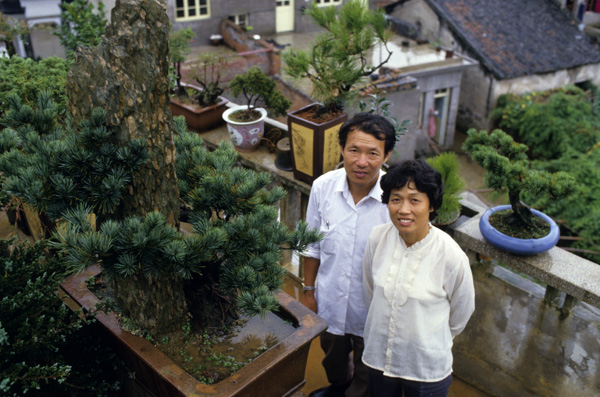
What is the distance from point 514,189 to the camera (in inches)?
97.1

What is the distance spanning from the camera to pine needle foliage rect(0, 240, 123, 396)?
1702mm

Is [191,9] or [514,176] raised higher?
[514,176]

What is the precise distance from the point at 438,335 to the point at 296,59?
191cm

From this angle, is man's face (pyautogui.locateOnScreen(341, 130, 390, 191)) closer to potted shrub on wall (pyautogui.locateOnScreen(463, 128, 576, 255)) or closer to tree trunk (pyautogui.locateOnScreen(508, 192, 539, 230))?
potted shrub on wall (pyautogui.locateOnScreen(463, 128, 576, 255))

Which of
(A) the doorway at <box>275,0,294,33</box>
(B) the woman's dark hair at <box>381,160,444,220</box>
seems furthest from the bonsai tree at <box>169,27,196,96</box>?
(A) the doorway at <box>275,0,294,33</box>

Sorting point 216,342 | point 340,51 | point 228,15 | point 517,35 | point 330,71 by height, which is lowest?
point 517,35

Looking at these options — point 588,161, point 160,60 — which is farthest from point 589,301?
point 588,161

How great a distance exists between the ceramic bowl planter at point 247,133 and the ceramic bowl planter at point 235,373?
173 cm

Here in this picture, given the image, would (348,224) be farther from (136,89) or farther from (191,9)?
(191,9)

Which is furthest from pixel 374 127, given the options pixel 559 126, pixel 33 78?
pixel 559 126

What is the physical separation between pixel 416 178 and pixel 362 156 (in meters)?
0.34

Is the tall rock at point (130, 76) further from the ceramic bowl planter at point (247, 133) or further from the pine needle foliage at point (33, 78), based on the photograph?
the ceramic bowl planter at point (247, 133)

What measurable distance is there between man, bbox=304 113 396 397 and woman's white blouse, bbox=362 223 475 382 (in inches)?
7.4

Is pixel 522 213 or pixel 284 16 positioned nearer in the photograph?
pixel 522 213
